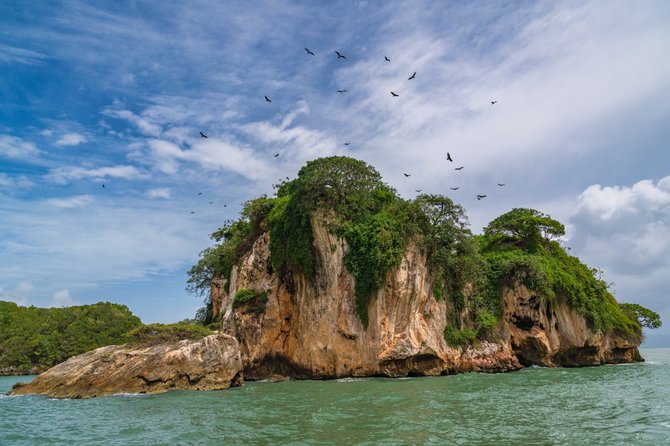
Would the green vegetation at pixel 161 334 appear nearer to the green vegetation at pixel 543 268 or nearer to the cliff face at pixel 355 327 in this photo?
the cliff face at pixel 355 327

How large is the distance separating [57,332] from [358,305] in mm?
50930

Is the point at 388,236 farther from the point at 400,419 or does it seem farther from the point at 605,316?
the point at 605,316

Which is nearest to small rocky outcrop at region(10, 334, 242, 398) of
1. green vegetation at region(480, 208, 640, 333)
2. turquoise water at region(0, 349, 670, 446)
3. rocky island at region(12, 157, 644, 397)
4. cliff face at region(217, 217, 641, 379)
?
rocky island at region(12, 157, 644, 397)

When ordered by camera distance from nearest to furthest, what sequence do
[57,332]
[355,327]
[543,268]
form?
[355,327]
[543,268]
[57,332]

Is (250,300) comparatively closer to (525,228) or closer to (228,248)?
(228,248)

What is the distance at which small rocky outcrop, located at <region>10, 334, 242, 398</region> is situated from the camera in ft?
72.0

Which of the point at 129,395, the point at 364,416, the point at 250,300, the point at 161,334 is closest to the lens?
the point at 364,416

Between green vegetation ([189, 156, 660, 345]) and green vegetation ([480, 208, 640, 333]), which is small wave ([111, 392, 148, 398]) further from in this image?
green vegetation ([480, 208, 640, 333])

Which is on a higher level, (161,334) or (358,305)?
(358,305)

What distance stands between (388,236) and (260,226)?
11.4 meters

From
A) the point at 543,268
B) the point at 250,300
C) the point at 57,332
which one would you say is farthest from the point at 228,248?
the point at 57,332

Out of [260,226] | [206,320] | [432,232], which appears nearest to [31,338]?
[206,320]

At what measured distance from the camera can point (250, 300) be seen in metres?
31.6

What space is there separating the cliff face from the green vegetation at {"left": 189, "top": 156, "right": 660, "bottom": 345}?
2.26ft
